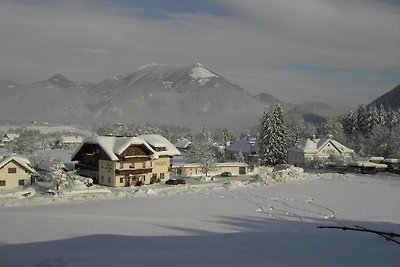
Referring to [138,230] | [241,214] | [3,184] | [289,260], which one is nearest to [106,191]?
[3,184]

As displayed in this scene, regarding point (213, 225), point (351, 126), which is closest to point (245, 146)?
point (351, 126)

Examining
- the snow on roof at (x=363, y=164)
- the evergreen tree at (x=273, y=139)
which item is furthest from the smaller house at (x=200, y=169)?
the snow on roof at (x=363, y=164)

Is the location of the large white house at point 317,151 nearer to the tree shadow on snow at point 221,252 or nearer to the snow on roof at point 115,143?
the snow on roof at point 115,143

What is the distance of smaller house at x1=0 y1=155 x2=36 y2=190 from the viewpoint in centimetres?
4041

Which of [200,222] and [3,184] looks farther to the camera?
[3,184]

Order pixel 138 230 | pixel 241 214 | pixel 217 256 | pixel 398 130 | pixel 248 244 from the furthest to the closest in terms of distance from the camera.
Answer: pixel 398 130
pixel 241 214
pixel 138 230
pixel 248 244
pixel 217 256

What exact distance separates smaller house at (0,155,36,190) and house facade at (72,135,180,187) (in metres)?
7.62

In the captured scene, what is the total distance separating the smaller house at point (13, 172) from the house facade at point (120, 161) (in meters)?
7.62

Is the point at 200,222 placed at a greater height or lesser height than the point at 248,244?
lesser

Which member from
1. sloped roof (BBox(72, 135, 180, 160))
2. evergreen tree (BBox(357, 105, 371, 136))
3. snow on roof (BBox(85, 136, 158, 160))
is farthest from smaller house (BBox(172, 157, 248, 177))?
evergreen tree (BBox(357, 105, 371, 136))

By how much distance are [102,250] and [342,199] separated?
27.1 m

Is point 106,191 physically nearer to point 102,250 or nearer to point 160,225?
point 160,225

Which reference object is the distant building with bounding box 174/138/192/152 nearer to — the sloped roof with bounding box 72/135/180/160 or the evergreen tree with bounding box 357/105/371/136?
the evergreen tree with bounding box 357/105/371/136

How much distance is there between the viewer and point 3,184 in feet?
133
